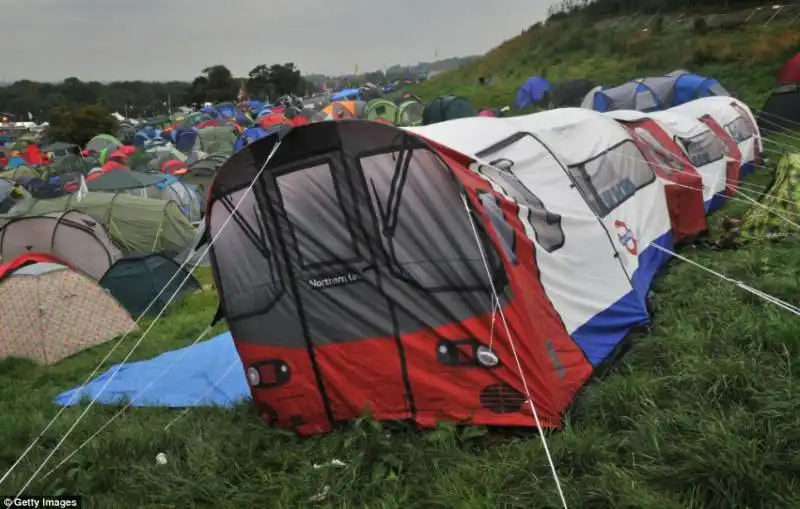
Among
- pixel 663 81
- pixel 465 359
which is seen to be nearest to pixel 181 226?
pixel 465 359

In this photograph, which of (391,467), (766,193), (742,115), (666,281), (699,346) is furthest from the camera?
(742,115)

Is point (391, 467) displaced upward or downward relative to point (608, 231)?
downward

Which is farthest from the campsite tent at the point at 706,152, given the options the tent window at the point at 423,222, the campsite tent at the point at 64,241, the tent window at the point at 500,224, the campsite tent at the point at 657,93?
the campsite tent at the point at 64,241

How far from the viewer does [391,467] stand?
3.74 m

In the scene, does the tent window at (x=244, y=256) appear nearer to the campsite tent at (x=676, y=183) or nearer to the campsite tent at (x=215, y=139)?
the campsite tent at (x=676, y=183)

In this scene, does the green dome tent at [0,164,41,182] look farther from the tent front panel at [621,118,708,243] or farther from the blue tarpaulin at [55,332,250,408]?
the tent front panel at [621,118,708,243]

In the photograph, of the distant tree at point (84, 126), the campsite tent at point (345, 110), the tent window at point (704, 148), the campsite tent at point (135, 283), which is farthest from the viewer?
the distant tree at point (84, 126)

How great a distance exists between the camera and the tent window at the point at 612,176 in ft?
18.3

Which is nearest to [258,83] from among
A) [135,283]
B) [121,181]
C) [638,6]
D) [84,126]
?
[84,126]

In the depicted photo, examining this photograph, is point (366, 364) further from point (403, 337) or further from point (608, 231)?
point (608, 231)

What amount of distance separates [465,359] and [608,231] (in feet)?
6.51

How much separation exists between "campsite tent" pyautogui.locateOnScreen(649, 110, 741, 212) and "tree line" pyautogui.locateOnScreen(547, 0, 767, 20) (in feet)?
81.5

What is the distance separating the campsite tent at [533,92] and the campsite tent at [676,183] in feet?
60.5

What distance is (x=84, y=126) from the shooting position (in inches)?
2045
